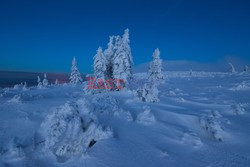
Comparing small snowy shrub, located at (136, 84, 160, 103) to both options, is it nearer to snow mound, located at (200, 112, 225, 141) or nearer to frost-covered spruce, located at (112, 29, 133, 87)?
snow mound, located at (200, 112, 225, 141)

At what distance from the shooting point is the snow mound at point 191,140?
5.71m

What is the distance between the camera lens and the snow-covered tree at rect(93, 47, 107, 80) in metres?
23.2

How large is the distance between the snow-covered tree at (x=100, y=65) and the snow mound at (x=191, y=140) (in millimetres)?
18037

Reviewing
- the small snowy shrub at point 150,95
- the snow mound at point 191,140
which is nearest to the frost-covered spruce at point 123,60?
the small snowy shrub at point 150,95

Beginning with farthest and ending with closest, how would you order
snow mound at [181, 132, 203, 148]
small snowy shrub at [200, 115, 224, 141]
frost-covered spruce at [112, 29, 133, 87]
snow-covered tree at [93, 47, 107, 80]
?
snow-covered tree at [93, 47, 107, 80] < frost-covered spruce at [112, 29, 133, 87] < small snowy shrub at [200, 115, 224, 141] < snow mound at [181, 132, 203, 148]

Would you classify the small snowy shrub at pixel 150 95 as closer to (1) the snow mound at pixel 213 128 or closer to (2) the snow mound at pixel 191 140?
(1) the snow mound at pixel 213 128

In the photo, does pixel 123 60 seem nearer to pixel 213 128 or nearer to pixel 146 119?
pixel 146 119

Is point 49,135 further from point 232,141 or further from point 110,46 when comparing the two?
point 110,46

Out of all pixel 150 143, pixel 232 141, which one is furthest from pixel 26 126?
pixel 232 141

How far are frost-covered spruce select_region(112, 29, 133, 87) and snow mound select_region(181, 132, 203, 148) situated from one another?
16.7 meters

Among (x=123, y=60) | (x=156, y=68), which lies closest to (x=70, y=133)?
(x=123, y=60)

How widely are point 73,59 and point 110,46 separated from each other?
2272 centimetres

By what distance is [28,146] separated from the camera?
6.04 meters

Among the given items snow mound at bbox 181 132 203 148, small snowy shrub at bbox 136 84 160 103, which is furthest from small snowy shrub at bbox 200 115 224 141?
small snowy shrub at bbox 136 84 160 103
